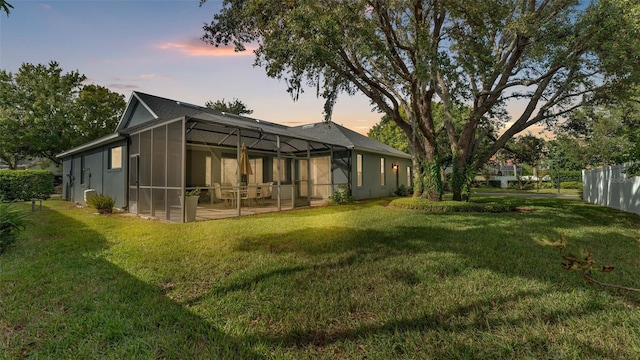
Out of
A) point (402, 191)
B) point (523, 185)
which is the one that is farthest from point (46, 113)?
point (523, 185)

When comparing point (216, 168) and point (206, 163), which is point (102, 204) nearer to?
point (206, 163)

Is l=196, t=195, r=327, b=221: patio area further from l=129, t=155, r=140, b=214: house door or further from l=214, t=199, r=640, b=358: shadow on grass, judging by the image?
l=214, t=199, r=640, b=358: shadow on grass

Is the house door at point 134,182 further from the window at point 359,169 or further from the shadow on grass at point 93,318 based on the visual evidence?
the window at point 359,169

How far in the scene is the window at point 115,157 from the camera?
37.3 feet

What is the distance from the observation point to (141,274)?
4008 mm

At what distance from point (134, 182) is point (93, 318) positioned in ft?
28.2

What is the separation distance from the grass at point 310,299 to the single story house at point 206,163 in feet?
10.6

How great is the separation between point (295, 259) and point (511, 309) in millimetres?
2962

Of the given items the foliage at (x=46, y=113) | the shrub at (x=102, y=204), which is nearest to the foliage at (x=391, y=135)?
the shrub at (x=102, y=204)

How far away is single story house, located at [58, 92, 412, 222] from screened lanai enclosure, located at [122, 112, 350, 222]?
0.03 metres

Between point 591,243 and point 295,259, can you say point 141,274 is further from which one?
point 591,243

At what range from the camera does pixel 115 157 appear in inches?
461

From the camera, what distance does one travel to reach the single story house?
28.7 ft

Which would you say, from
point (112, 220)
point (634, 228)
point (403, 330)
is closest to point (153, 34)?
point (112, 220)
